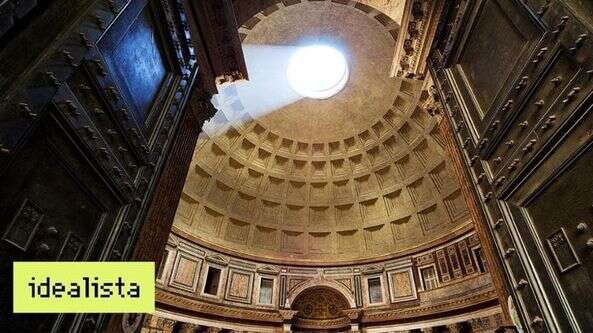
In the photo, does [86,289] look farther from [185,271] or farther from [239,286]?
[239,286]

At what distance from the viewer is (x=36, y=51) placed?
6.88 ft

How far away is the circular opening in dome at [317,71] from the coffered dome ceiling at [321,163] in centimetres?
43

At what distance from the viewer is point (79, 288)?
247 cm

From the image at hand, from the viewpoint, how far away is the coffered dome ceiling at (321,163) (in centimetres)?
1397

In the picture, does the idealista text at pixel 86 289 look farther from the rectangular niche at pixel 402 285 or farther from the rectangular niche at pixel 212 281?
the rectangular niche at pixel 402 285

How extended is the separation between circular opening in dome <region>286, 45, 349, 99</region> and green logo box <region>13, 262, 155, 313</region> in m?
14.5

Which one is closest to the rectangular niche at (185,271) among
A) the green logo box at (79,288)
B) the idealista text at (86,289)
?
the green logo box at (79,288)

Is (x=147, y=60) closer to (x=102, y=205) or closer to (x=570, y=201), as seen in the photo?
(x=102, y=205)

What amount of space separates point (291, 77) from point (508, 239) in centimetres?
1472

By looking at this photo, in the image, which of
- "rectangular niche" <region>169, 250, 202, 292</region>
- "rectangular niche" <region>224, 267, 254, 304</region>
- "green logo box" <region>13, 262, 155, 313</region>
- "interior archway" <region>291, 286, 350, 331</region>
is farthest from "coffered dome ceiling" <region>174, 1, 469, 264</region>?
"green logo box" <region>13, 262, 155, 313</region>

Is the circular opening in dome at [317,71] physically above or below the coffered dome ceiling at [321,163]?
above

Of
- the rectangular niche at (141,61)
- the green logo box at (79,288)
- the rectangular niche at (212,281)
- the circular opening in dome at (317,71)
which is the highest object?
the circular opening in dome at (317,71)

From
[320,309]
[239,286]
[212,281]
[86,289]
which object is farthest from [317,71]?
[86,289]

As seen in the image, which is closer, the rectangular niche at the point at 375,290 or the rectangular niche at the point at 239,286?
the rectangular niche at the point at 239,286
